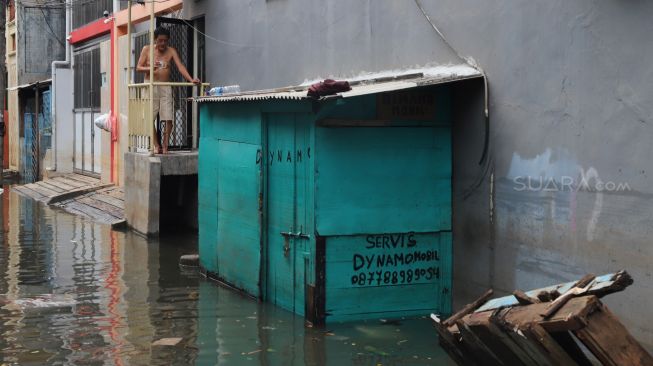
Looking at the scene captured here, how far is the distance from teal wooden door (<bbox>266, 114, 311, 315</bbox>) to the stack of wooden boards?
135 inches

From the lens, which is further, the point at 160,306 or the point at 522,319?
the point at 160,306

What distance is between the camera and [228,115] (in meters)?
10.3

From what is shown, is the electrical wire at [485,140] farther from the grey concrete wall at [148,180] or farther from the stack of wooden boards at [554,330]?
the grey concrete wall at [148,180]

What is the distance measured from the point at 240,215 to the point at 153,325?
1.87 meters

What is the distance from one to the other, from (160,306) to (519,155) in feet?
13.2

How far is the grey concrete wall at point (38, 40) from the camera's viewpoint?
29156mm

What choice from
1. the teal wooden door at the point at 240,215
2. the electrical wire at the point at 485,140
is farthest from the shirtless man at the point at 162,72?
the electrical wire at the point at 485,140

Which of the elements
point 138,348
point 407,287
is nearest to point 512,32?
point 407,287

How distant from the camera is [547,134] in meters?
7.46

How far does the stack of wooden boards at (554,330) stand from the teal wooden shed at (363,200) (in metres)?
3.02

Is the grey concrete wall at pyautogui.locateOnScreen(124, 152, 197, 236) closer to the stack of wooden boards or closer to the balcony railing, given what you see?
the balcony railing

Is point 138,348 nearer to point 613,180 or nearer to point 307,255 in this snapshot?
point 307,255

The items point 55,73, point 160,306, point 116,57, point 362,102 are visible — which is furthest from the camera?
point 55,73

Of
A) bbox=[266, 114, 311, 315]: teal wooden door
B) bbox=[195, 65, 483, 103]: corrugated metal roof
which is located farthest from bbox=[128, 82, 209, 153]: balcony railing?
bbox=[266, 114, 311, 315]: teal wooden door
